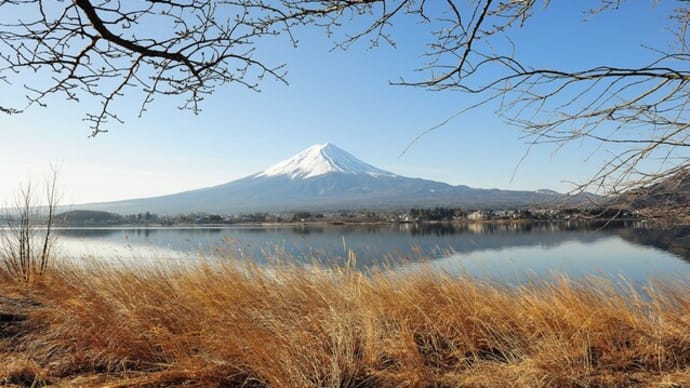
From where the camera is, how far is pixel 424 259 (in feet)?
13.7

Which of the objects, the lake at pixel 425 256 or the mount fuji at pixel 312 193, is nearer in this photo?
the lake at pixel 425 256

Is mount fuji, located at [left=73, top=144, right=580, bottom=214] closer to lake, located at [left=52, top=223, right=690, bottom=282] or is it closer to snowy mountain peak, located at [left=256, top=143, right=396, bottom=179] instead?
snowy mountain peak, located at [left=256, top=143, right=396, bottom=179]

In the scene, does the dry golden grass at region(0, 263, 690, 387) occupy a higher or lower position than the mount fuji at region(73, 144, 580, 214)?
lower

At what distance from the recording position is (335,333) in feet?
8.23

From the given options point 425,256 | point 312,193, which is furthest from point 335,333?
point 312,193

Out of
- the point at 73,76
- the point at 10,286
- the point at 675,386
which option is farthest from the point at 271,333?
the point at 10,286

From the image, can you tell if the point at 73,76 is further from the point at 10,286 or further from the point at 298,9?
the point at 10,286

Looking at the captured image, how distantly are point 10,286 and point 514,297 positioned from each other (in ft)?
16.9

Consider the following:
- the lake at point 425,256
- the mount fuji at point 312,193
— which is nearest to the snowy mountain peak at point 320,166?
the mount fuji at point 312,193

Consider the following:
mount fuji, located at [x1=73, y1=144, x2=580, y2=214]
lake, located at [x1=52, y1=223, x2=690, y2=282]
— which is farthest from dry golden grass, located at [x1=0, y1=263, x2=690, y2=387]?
mount fuji, located at [x1=73, y1=144, x2=580, y2=214]

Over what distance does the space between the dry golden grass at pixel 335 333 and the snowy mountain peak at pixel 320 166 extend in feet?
459

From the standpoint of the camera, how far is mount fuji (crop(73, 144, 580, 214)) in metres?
109

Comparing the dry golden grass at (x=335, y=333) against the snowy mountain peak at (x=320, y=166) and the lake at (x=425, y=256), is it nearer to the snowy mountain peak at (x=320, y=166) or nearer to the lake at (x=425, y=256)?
the lake at (x=425, y=256)

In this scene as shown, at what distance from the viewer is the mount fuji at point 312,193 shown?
359 feet
